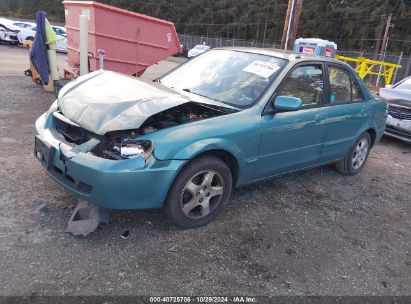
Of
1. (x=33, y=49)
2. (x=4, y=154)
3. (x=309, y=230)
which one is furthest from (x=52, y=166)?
(x=33, y=49)

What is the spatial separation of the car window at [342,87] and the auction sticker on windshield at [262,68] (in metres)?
0.99

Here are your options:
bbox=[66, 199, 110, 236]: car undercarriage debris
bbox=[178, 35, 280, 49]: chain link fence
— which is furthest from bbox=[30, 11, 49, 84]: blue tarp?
bbox=[178, 35, 280, 49]: chain link fence

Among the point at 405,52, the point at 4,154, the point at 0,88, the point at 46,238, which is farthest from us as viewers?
the point at 405,52

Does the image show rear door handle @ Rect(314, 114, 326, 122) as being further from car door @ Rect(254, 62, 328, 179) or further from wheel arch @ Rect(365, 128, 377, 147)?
wheel arch @ Rect(365, 128, 377, 147)

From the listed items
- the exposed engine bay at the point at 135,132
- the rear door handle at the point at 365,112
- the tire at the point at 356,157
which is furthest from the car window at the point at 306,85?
the tire at the point at 356,157

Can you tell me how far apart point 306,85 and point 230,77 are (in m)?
0.93

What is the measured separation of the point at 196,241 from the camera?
3.48 meters

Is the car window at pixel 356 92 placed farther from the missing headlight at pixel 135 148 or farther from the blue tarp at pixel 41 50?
the blue tarp at pixel 41 50

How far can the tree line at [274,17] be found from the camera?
4338 centimetres

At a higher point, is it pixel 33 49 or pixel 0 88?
pixel 33 49

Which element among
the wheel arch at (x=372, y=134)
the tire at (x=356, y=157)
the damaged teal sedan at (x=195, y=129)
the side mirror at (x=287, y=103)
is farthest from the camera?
the wheel arch at (x=372, y=134)

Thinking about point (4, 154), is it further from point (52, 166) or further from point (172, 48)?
point (172, 48)

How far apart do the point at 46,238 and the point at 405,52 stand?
47946 mm

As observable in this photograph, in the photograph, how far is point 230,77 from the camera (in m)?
4.26
